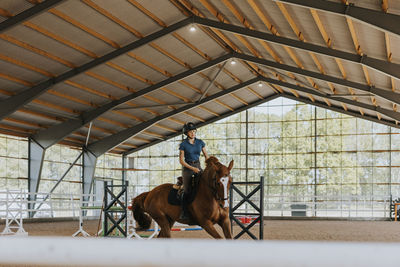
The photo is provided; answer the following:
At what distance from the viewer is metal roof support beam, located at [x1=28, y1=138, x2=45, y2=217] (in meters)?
21.6

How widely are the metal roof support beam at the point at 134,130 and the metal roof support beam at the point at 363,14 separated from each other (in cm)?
1278

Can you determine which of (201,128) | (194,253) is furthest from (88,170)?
(194,253)

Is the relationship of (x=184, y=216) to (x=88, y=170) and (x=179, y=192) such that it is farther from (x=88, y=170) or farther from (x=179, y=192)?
(x=88, y=170)

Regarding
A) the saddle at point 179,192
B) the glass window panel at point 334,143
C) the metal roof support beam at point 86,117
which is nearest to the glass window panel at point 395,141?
the glass window panel at point 334,143

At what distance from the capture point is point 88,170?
2530 cm

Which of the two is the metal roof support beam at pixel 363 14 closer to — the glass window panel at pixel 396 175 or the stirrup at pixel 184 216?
the stirrup at pixel 184 216

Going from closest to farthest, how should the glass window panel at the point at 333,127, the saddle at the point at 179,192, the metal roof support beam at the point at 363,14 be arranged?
the saddle at the point at 179,192
the metal roof support beam at the point at 363,14
the glass window panel at the point at 333,127

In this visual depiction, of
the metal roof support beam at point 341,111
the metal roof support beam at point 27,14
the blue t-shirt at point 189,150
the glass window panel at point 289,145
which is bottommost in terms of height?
the blue t-shirt at point 189,150

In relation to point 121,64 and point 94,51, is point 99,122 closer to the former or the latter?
point 121,64

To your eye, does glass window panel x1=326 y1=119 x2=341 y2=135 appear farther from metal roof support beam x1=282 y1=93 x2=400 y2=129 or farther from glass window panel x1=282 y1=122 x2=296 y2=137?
glass window panel x1=282 y1=122 x2=296 y2=137

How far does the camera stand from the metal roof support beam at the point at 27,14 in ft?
38.8

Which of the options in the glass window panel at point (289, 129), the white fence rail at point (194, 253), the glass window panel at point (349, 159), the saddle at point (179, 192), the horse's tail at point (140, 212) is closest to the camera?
the white fence rail at point (194, 253)

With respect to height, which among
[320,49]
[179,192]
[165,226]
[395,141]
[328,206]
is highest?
[320,49]

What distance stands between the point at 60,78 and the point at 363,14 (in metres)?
10.7
